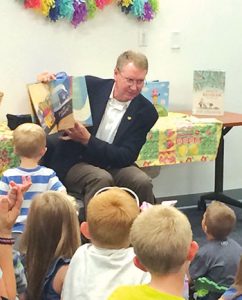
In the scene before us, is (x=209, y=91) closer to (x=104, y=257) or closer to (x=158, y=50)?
(x=158, y=50)

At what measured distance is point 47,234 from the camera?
2.15m

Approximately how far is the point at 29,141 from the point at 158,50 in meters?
1.87

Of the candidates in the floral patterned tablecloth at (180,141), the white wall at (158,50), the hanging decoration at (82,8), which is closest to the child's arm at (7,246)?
the floral patterned tablecloth at (180,141)

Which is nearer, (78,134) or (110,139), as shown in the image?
(78,134)

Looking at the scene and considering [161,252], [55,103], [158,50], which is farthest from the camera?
[158,50]

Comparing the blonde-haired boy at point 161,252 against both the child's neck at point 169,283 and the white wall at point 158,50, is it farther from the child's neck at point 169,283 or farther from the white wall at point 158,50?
the white wall at point 158,50

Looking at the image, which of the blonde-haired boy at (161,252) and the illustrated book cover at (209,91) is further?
the illustrated book cover at (209,91)

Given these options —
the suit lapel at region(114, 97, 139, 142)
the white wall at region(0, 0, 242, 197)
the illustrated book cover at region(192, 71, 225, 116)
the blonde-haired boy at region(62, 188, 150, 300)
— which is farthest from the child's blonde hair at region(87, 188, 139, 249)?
the illustrated book cover at region(192, 71, 225, 116)

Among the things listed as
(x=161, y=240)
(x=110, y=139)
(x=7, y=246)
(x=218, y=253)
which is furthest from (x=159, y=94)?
(x=161, y=240)

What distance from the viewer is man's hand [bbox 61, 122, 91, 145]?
3.12 metres

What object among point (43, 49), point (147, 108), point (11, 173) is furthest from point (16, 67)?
point (11, 173)

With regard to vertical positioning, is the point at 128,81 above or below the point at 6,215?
above

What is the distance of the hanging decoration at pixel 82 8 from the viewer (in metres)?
3.76

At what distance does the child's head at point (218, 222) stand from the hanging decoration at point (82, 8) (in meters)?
1.81
